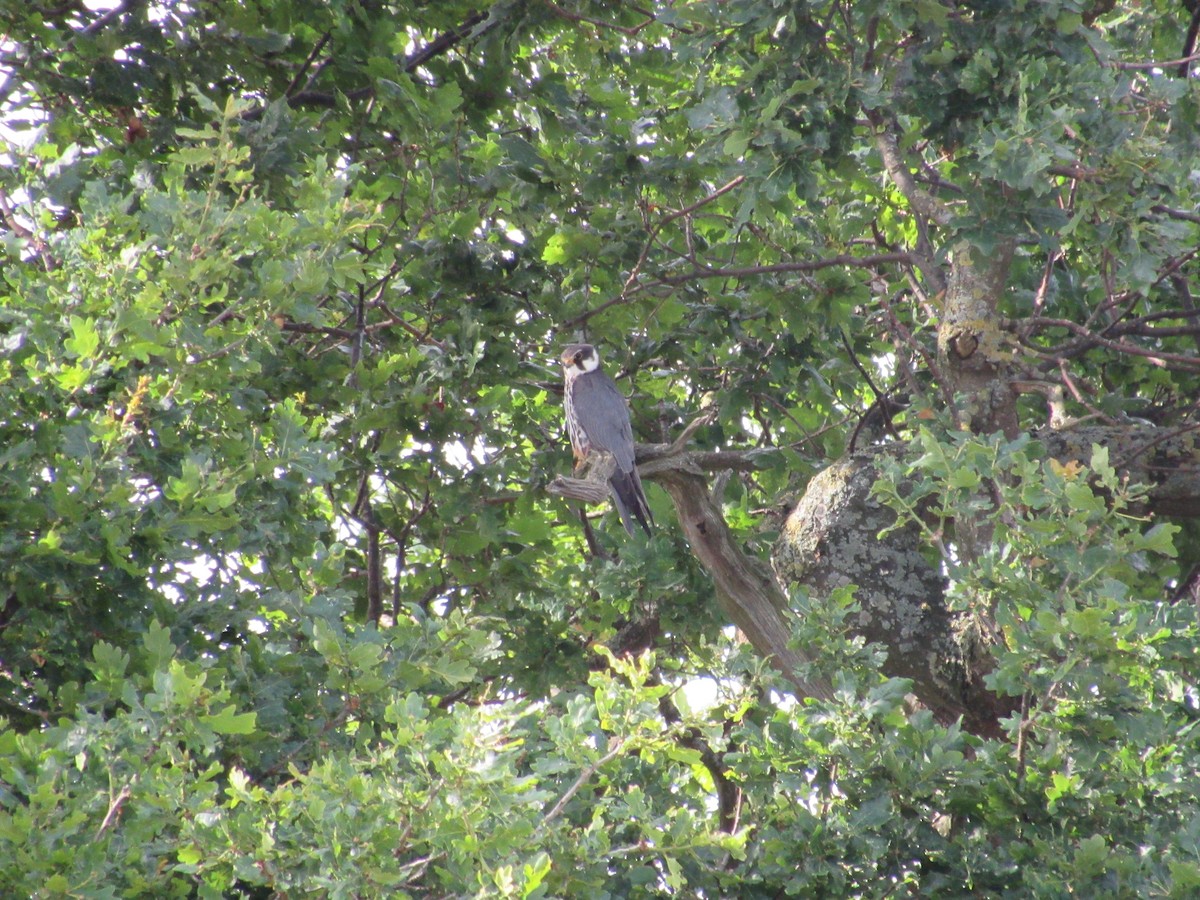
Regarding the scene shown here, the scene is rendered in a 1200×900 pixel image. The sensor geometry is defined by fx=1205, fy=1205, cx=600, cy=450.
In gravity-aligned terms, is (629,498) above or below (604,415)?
below

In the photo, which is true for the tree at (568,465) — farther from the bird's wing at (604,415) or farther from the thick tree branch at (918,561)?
the bird's wing at (604,415)

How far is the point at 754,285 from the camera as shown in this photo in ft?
15.7

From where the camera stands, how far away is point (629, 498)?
198 inches

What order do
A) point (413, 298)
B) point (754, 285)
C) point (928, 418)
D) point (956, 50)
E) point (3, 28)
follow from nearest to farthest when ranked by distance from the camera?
point (956, 50) < point (928, 418) < point (3, 28) < point (754, 285) < point (413, 298)

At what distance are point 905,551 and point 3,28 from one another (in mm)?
3727

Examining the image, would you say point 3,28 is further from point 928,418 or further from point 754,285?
point 928,418

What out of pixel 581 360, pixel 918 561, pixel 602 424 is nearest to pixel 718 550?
pixel 918 561

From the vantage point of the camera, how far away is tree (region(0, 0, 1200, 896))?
2469 millimetres

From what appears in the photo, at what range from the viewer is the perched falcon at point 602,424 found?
15.9 feet

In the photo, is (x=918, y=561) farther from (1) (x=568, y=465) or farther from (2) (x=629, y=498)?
(1) (x=568, y=465)

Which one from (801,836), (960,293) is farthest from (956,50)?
(801,836)

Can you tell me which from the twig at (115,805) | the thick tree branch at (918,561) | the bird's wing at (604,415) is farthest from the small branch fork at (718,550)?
the twig at (115,805)

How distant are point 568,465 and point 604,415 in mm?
544

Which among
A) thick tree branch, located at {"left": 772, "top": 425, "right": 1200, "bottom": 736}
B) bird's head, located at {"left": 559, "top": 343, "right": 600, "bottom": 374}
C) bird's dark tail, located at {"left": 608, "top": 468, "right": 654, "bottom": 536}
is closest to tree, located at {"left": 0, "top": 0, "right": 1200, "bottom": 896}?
thick tree branch, located at {"left": 772, "top": 425, "right": 1200, "bottom": 736}
